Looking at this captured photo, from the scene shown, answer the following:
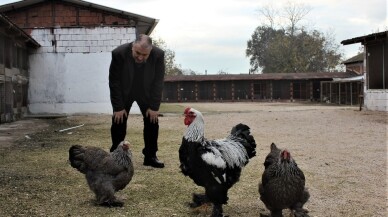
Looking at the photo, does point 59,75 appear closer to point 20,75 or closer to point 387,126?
point 20,75

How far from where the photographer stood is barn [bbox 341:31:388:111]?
70.4ft

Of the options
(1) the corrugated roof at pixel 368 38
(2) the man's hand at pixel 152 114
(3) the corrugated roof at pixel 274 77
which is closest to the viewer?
(2) the man's hand at pixel 152 114

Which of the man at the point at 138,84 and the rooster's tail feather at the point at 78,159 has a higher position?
the man at the point at 138,84

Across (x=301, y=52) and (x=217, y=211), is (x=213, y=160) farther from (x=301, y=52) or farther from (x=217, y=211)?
(x=301, y=52)

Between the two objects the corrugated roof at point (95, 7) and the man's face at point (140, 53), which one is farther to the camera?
the corrugated roof at point (95, 7)

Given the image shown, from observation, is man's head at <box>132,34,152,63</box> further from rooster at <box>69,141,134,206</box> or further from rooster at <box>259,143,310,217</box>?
rooster at <box>259,143,310,217</box>

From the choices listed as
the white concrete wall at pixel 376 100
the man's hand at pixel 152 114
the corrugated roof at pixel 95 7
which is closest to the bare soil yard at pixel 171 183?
the man's hand at pixel 152 114

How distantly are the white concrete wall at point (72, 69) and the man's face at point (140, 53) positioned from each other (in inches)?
599

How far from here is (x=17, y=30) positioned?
17.0m

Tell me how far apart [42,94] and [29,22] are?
370 cm

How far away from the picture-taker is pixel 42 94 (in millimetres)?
21984

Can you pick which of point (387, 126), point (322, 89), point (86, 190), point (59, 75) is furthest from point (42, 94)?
point (322, 89)

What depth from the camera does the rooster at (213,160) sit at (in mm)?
4504

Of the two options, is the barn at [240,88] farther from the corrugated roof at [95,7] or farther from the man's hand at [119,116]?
the man's hand at [119,116]
